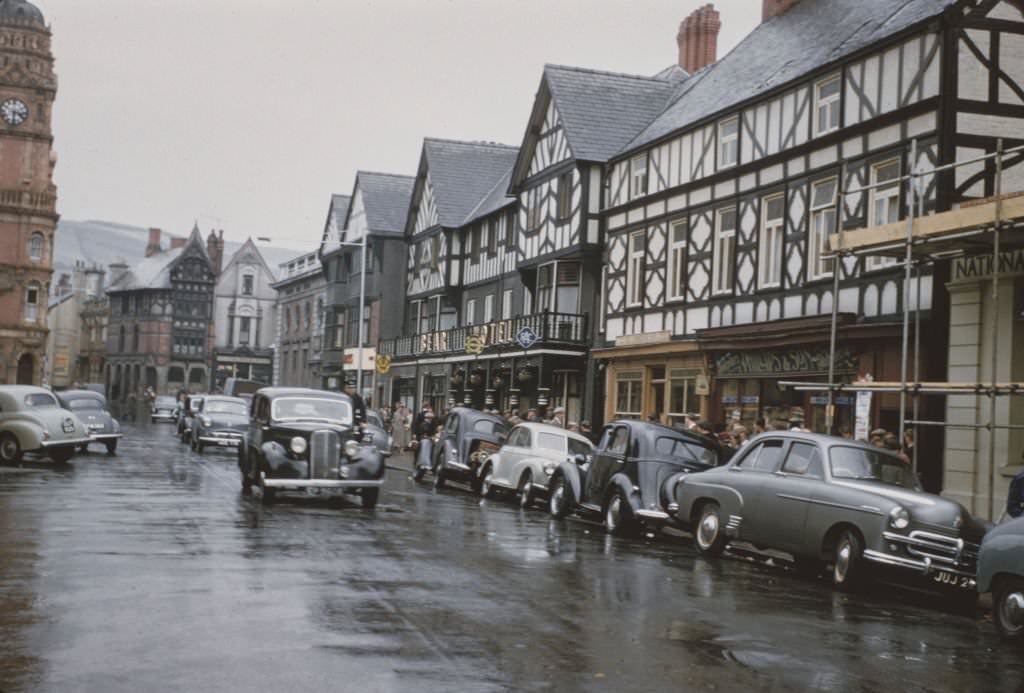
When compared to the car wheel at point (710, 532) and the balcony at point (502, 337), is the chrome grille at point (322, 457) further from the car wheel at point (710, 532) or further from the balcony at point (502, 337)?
the balcony at point (502, 337)

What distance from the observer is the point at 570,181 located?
124 feet

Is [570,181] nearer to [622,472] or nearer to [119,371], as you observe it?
[622,472]

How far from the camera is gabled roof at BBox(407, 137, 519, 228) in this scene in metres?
52.1

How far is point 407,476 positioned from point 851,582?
20478 mm

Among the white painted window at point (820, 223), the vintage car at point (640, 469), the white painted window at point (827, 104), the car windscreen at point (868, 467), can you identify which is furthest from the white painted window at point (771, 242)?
the car windscreen at point (868, 467)

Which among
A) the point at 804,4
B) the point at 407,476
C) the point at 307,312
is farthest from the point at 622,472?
the point at 307,312

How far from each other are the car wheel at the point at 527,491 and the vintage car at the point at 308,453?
3.53 metres

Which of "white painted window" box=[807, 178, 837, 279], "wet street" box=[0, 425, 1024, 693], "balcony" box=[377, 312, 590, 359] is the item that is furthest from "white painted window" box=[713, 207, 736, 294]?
"wet street" box=[0, 425, 1024, 693]

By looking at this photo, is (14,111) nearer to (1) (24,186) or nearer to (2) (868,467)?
(1) (24,186)

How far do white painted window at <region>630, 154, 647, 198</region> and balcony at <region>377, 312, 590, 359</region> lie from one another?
4813mm

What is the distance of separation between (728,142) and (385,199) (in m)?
33.3

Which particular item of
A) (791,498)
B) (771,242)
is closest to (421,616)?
(791,498)

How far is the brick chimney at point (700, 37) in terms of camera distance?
4281cm

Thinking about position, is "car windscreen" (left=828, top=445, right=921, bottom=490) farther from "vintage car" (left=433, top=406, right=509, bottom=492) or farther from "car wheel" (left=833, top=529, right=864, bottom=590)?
"vintage car" (left=433, top=406, right=509, bottom=492)
